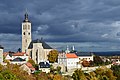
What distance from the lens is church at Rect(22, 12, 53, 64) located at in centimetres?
8425

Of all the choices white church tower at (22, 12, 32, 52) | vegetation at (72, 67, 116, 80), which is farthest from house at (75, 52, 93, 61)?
vegetation at (72, 67, 116, 80)

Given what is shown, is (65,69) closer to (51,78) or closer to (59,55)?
(59,55)

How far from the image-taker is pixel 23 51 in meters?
94.6

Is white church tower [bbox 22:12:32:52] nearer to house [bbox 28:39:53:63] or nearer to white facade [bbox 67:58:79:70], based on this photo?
house [bbox 28:39:53:63]

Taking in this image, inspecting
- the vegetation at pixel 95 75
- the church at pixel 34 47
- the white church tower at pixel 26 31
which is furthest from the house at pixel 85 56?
the vegetation at pixel 95 75

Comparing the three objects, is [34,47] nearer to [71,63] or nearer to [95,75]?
[71,63]

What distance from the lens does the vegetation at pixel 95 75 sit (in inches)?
2594

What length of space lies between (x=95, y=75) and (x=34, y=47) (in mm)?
21997

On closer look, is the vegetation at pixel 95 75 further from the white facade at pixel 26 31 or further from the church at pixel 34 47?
the white facade at pixel 26 31

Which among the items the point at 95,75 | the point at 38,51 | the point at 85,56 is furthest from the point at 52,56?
the point at 95,75

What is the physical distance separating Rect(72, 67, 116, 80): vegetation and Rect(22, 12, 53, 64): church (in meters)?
17.0

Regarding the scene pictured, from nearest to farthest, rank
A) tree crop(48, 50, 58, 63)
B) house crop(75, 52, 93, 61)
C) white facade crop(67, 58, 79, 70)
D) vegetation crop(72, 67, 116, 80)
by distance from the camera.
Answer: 1. vegetation crop(72, 67, 116, 80)
2. white facade crop(67, 58, 79, 70)
3. tree crop(48, 50, 58, 63)
4. house crop(75, 52, 93, 61)

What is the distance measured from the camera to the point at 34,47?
282 feet

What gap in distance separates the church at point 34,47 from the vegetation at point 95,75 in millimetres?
16978
